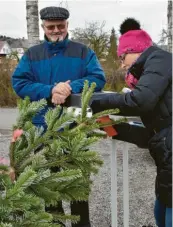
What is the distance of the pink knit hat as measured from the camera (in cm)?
227

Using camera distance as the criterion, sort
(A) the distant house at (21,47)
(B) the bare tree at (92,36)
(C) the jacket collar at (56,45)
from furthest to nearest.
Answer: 1. (B) the bare tree at (92,36)
2. (A) the distant house at (21,47)
3. (C) the jacket collar at (56,45)

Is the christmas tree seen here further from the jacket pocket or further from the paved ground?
the paved ground

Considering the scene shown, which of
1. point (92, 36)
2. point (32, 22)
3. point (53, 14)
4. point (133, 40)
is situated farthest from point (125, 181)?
point (92, 36)

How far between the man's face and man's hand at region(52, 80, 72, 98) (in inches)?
14.9

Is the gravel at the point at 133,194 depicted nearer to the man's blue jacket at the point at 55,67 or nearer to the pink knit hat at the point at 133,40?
the man's blue jacket at the point at 55,67

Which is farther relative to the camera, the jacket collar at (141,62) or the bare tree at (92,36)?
the bare tree at (92,36)

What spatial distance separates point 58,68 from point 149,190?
2169 millimetres

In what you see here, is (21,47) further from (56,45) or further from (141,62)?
(141,62)

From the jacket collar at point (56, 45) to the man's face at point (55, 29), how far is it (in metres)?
0.02

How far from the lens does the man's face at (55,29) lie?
9.47 ft

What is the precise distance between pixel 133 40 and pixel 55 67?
79cm

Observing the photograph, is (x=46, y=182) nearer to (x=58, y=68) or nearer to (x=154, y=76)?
(x=154, y=76)

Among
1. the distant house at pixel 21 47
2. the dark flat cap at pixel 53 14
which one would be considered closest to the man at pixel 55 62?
the dark flat cap at pixel 53 14

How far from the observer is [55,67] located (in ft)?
9.57
